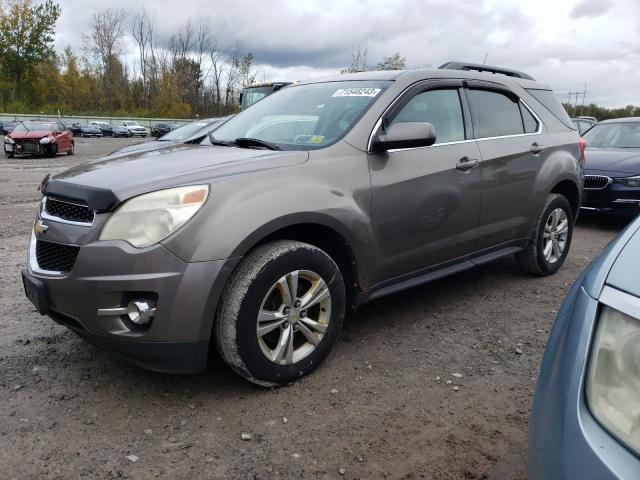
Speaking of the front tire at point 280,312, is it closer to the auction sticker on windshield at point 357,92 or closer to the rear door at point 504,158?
the auction sticker on windshield at point 357,92

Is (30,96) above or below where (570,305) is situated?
above

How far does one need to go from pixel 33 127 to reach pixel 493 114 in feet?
64.5

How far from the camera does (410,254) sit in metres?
3.37

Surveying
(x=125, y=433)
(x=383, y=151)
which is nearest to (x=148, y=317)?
(x=125, y=433)

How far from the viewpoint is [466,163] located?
143 inches

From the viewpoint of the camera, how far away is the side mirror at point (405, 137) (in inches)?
121

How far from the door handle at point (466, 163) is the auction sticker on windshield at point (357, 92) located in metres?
0.75

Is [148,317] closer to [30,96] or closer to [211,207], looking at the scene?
[211,207]

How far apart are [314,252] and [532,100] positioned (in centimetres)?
286

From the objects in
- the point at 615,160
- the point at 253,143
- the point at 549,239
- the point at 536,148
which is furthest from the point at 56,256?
the point at 615,160

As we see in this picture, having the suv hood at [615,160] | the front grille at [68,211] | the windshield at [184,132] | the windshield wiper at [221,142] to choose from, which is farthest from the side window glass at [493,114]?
the windshield at [184,132]

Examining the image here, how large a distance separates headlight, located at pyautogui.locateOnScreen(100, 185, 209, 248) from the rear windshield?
3422mm

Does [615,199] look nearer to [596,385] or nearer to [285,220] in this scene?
[285,220]

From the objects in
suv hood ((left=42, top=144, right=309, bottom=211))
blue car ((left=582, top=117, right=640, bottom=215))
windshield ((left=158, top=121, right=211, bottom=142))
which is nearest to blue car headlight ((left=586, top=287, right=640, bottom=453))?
suv hood ((left=42, top=144, right=309, bottom=211))
